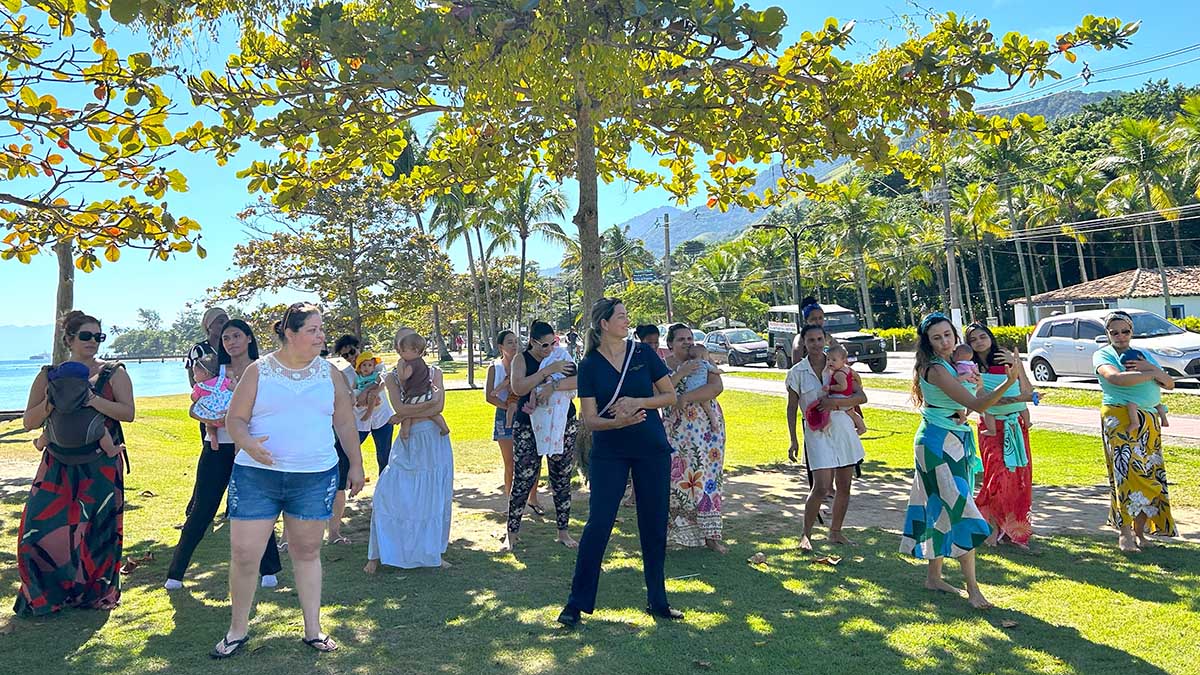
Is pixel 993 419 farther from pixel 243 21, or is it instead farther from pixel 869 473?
pixel 243 21

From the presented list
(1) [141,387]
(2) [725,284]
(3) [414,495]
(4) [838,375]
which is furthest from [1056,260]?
(1) [141,387]

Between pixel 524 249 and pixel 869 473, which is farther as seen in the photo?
pixel 524 249

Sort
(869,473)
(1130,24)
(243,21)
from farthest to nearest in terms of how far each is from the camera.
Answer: (869,473) → (243,21) → (1130,24)

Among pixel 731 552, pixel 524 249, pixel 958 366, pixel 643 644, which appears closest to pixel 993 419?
pixel 958 366

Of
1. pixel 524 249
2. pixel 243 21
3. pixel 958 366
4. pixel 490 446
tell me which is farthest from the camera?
pixel 524 249

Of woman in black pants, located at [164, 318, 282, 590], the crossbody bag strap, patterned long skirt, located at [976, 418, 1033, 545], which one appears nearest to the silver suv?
patterned long skirt, located at [976, 418, 1033, 545]

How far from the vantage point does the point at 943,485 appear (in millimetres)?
5047

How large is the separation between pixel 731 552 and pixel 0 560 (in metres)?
5.44

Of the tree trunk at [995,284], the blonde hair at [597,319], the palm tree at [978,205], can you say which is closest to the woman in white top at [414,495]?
the blonde hair at [597,319]

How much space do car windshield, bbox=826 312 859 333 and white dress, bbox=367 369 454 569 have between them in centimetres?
2816

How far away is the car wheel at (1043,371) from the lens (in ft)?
69.8

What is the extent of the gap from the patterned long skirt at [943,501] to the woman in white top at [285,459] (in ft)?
10.9

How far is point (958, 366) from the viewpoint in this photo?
5570 millimetres

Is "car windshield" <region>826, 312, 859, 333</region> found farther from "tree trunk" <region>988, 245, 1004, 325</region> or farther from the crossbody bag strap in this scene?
the crossbody bag strap
